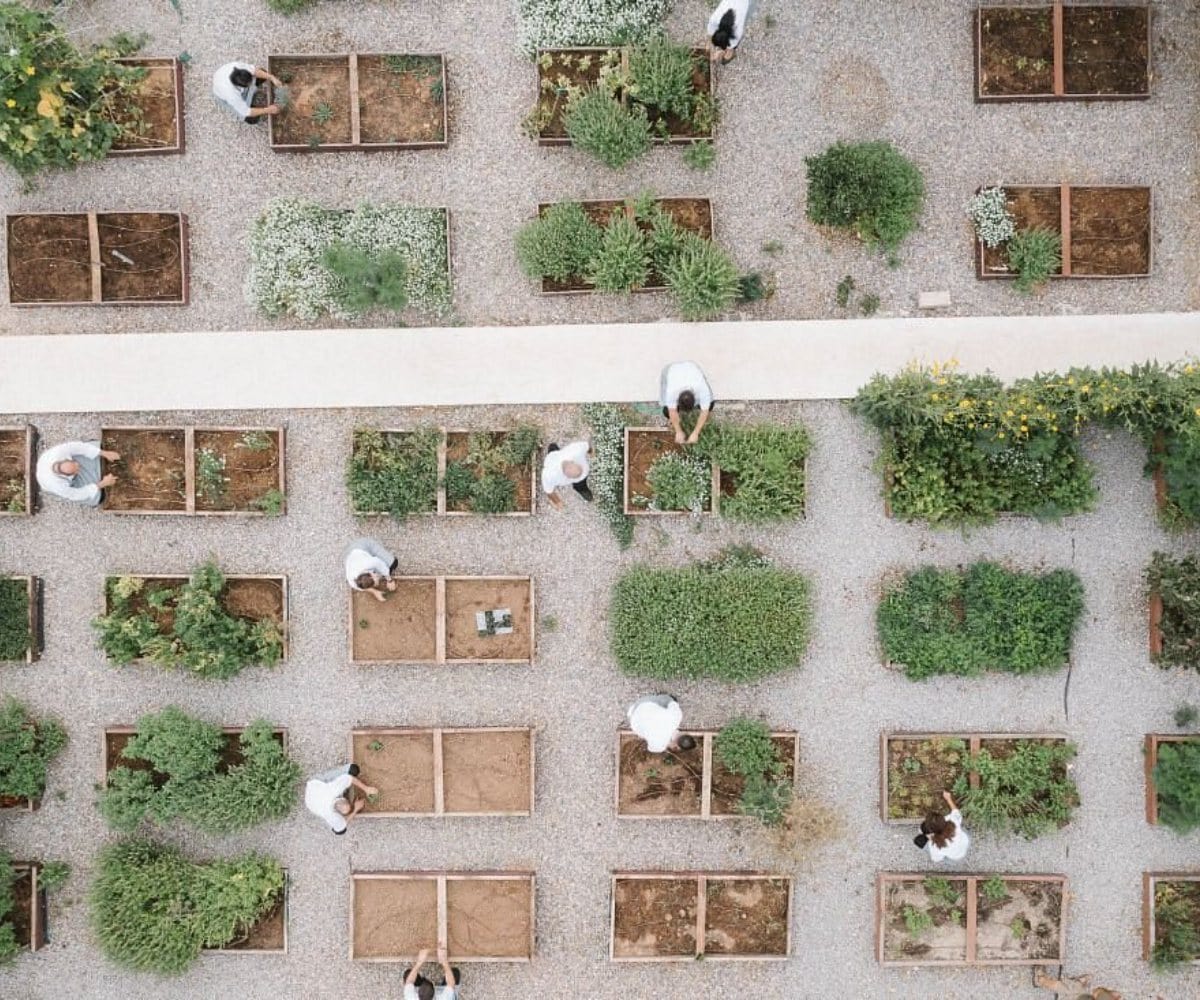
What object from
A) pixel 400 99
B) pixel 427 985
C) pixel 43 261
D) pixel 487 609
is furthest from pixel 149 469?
pixel 427 985

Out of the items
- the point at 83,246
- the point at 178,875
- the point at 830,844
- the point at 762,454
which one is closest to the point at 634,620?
the point at 762,454

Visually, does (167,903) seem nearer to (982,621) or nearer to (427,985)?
(427,985)

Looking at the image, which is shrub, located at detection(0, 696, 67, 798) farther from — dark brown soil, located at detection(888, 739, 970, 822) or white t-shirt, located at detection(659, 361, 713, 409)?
dark brown soil, located at detection(888, 739, 970, 822)

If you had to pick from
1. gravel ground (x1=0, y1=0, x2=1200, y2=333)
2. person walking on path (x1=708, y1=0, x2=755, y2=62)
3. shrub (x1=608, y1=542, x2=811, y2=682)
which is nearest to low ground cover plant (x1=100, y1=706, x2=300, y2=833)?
shrub (x1=608, y1=542, x2=811, y2=682)

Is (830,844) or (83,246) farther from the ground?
(83,246)

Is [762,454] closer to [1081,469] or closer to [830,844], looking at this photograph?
[1081,469]
